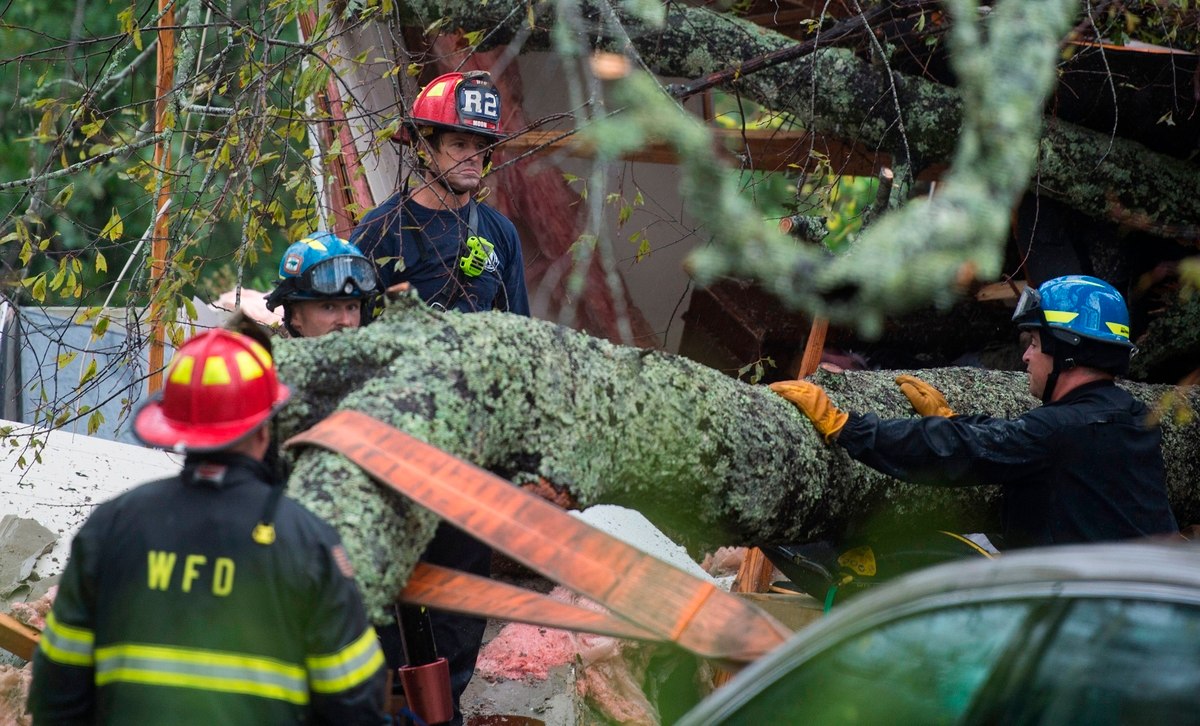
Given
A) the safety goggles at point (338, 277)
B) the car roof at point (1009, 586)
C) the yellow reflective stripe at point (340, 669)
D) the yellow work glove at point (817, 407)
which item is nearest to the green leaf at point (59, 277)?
the safety goggles at point (338, 277)

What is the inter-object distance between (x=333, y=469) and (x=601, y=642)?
2.50 metres

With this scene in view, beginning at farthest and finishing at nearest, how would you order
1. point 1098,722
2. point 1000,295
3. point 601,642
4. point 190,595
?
point 1000,295
point 601,642
point 190,595
point 1098,722

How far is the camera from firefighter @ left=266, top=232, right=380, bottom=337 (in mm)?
4125

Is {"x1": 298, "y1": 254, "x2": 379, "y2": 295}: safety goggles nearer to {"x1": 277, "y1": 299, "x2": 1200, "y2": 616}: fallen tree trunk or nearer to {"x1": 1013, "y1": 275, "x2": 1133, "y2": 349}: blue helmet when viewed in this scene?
{"x1": 277, "y1": 299, "x2": 1200, "y2": 616}: fallen tree trunk

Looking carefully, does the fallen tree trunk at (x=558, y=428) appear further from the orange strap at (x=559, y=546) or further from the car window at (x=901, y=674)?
the car window at (x=901, y=674)

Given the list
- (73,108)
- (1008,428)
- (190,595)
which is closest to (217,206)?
(73,108)

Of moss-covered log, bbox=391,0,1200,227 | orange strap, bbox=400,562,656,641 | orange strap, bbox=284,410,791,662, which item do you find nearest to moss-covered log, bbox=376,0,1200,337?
moss-covered log, bbox=391,0,1200,227

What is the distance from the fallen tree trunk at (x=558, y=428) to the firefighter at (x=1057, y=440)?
0.21 m

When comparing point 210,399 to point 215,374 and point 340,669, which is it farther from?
point 340,669

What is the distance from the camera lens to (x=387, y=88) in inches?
293

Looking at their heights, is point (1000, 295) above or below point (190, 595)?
below

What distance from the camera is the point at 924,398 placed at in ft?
14.3

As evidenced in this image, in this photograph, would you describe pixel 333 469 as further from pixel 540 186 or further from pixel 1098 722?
pixel 540 186

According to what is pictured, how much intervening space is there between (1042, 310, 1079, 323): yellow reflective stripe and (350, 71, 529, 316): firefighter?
199 cm
